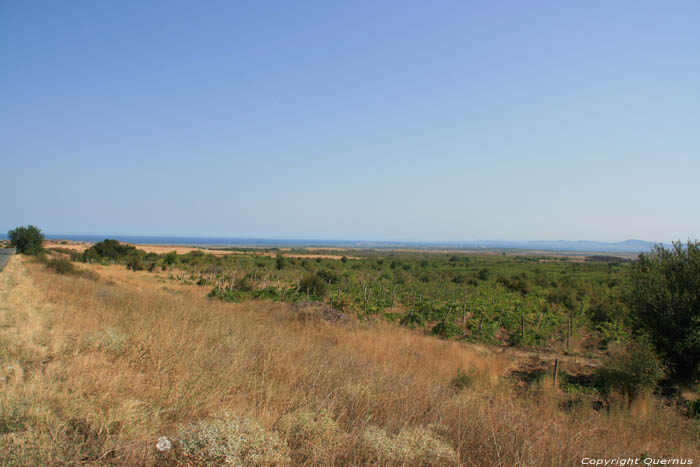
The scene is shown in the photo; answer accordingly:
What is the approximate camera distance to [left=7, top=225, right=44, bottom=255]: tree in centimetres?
4659

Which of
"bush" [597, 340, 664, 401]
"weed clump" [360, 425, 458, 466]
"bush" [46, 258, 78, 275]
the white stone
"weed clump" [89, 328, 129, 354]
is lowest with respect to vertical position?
"bush" [597, 340, 664, 401]

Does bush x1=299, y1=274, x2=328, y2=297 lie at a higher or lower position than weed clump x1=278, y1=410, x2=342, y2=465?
lower

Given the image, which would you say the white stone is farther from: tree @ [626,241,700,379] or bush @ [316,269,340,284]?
bush @ [316,269,340,284]

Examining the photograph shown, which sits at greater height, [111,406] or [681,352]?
[111,406]

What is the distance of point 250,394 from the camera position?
16.7 feet

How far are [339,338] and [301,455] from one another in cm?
989

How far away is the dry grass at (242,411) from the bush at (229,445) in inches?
0.6

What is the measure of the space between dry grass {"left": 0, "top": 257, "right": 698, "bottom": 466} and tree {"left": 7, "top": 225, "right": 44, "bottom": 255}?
51.0 meters

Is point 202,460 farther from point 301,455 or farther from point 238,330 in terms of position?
point 238,330

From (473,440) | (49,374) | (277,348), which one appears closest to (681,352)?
(473,440)

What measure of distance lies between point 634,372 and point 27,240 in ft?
206

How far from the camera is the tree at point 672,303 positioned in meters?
12.1

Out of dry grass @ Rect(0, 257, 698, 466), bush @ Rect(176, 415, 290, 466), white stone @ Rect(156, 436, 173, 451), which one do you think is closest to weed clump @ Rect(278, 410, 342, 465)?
dry grass @ Rect(0, 257, 698, 466)

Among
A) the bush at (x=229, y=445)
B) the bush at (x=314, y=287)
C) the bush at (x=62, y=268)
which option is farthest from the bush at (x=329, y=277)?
the bush at (x=229, y=445)
